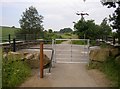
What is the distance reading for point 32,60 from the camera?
15273mm

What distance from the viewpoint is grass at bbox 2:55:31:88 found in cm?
1115

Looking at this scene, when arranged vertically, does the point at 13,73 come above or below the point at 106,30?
below

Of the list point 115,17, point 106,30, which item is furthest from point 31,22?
point 115,17

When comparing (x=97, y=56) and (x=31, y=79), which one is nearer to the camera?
(x=31, y=79)

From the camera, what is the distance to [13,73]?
12367mm

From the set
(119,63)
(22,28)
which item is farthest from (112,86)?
(22,28)

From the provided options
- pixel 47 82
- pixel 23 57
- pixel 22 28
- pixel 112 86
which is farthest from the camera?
pixel 22 28

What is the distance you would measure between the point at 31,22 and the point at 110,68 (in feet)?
147

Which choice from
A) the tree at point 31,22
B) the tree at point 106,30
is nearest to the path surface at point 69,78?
the tree at point 106,30

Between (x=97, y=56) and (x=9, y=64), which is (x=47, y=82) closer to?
(x=9, y=64)

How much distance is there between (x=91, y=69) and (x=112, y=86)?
4179 millimetres

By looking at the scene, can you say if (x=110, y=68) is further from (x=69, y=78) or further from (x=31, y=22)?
(x=31, y=22)

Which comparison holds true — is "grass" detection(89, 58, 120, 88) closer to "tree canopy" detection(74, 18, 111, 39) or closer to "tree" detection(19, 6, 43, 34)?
"tree canopy" detection(74, 18, 111, 39)

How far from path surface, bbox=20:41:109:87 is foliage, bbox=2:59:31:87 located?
306mm
